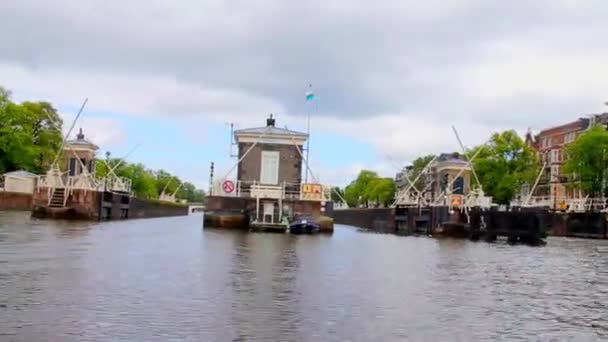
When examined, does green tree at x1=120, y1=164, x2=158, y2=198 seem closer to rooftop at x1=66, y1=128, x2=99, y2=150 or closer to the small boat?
rooftop at x1=66, y1=128, x2=99, y2=150

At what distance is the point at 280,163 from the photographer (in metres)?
77.3

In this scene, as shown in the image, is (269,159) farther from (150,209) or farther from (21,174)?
(150,209)

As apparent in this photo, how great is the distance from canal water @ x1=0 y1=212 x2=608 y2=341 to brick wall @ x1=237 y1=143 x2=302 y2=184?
39.3 metres

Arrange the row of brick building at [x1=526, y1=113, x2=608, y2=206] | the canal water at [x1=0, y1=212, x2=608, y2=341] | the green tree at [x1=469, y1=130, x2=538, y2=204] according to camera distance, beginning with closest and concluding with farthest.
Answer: the canal water at [x1=0, y1=212, x2=608, y2=341] < the green tree at [x1=469, y1=130, x2=538, y2=204] < the row of brick building at [x1=526, y1=113, x2=608, y2=206]

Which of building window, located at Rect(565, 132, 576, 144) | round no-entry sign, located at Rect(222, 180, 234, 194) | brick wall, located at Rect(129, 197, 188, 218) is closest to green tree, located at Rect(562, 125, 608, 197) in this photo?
building window, located at Rect(565, 132, 576, 144)

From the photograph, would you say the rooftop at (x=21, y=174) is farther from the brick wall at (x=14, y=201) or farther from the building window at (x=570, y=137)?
the building window at (x=570, y=137)

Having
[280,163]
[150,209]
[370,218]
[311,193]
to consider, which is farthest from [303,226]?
[370,218]

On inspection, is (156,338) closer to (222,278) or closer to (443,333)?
(443,333)

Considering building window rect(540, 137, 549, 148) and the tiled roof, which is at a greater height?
building window rect(540, 137, 549, 148)

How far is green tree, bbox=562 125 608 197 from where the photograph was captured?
97.8m

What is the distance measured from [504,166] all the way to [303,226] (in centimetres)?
5820

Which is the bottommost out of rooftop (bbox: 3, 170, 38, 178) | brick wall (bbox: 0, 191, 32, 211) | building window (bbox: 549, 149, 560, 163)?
brick wall (bbox: 0, 191, 32, 211)

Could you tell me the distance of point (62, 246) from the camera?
119 feet

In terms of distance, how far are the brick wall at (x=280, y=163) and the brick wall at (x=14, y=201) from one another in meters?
34.8
